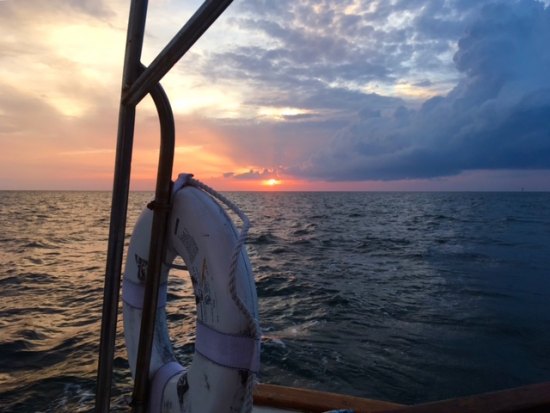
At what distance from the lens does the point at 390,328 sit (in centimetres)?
704

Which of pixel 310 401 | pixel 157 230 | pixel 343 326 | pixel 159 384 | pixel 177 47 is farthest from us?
pixel 343 326

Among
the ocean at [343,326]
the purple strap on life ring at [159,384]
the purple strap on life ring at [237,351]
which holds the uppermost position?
the purple strap on life ring at [237,351]

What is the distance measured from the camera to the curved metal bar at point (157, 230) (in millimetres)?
1701

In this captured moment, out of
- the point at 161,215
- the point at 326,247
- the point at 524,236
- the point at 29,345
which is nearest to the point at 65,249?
the point at 326,247

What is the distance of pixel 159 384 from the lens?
6.75ft

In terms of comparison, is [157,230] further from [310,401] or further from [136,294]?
[310,401]

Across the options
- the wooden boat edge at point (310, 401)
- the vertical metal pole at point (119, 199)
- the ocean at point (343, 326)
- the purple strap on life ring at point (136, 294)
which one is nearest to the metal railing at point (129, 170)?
the vertical metal pole at point (119, 199)

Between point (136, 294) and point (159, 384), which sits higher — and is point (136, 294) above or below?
above

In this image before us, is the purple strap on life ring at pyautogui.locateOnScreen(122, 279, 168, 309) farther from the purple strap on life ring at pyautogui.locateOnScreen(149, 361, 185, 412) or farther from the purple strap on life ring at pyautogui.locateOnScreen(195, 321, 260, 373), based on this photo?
the purple strap on life ring at pyautogui.locateOnScreen(195, 321, 260, 373)

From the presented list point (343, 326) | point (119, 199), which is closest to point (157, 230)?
point (119, 199)

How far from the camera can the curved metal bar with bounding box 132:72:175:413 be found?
1701 mm

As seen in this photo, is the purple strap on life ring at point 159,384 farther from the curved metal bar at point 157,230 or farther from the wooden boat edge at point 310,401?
the wooden boat edge at point 310,401

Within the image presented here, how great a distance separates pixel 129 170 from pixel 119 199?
0.12 meters

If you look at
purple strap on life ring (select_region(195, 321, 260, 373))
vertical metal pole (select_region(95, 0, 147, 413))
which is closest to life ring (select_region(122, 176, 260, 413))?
purple strap on life ring (select_region(195, 321, 260, 373))
